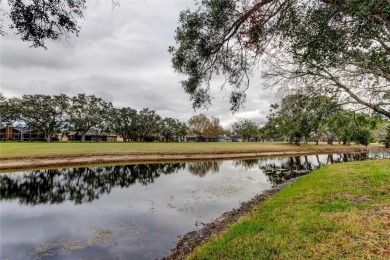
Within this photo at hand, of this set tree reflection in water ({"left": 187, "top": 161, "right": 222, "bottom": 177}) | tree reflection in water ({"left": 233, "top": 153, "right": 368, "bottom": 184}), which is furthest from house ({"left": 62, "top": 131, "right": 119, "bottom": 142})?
tree reflection in water ({"left": 233, "top": 153, "right": 368, "bottom": 184})

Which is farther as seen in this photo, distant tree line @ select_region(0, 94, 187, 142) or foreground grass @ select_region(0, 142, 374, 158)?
distant tree line @ select_region(0, 94, 187, 142)

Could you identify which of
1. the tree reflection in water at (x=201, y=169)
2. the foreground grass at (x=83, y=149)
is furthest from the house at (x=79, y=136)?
the tree reflection in water at (x=201, y=169)

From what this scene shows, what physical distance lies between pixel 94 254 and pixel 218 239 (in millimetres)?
4879

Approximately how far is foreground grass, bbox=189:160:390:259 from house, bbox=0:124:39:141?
102817mm

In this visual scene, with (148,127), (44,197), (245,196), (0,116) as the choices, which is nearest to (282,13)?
(245,196)

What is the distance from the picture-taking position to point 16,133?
3659 inches

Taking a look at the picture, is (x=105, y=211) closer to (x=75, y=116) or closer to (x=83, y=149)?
(x=83, y=149)

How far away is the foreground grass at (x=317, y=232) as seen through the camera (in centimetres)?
604

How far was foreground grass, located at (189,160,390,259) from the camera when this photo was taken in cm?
604

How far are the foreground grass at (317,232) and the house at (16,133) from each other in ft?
337

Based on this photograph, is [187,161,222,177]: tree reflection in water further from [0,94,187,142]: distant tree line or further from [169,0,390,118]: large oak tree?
[0,94,187,142]: distant tree line

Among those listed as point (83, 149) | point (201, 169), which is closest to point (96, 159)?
point (83, 149)

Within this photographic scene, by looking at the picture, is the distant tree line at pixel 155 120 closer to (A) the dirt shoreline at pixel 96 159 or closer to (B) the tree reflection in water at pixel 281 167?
(B) the tree reflection in water at pixel 281 167

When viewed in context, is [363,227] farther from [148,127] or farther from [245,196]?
[148,127]
